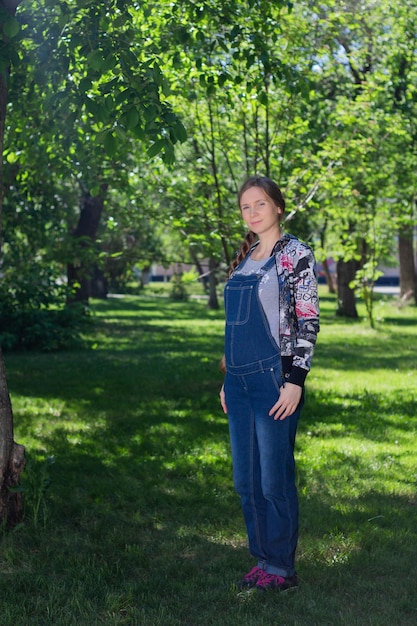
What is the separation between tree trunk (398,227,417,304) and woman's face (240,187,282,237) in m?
27.2

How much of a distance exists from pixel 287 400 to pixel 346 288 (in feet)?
83.0

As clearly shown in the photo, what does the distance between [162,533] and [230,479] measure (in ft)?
4.96

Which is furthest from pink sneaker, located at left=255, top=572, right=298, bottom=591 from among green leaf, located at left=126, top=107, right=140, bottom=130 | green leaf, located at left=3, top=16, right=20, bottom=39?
green leaf, located at left=3, top=16, right=20, bottom=39

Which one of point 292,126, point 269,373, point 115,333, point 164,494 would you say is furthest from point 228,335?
point 115,333

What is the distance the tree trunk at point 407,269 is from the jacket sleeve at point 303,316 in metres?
27.3

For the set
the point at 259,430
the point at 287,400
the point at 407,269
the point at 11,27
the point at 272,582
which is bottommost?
the point at 272,582

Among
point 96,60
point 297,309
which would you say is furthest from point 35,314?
point 297,309

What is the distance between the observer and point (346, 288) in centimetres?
2909

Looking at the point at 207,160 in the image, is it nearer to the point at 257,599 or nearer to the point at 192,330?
the point at 257,599

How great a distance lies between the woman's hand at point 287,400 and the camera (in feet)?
13.7

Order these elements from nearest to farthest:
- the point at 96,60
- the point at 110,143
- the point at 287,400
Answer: the point at 287,400, the point at 96,60, the point at 110,143

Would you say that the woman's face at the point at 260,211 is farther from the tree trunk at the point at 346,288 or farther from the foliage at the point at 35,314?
the tree trunk at the point at 346,288

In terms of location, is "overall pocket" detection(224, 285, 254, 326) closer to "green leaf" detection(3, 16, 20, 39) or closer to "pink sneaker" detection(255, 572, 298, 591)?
"pink sneaker" detection(255, 572, 298, 591)

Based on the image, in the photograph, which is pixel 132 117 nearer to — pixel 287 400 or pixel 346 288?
pixel 287 400
